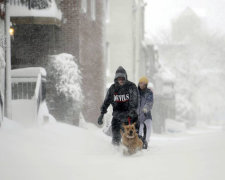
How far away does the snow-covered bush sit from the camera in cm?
1573

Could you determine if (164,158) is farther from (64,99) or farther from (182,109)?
(182,109)

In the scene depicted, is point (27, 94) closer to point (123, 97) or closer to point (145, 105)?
point (145, 105)

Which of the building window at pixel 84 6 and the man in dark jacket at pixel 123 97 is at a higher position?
the building window at pixel 84 6

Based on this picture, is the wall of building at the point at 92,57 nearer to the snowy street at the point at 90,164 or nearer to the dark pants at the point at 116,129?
the snowy street at the point at 90,164

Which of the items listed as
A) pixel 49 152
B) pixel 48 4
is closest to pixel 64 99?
pixel 48 4

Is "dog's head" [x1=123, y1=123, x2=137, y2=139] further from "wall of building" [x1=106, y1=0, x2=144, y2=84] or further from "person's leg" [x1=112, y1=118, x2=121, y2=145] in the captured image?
"wall of building" [x1=106, y1=0, x2=144, y2=84]

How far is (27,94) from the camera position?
12.7 metres

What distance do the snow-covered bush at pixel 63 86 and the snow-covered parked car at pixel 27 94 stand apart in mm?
2890

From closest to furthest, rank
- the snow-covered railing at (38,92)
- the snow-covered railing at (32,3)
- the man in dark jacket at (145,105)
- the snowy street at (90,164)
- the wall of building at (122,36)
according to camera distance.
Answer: the snowy street at (90,164), the man in dark jacket at (145,105), the snow-covered railing at (38,92), the snow-covered railing at (32,3), the wall of building at (122,36)

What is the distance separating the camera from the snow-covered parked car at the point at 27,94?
11.7m

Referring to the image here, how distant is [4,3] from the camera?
38.8 ft

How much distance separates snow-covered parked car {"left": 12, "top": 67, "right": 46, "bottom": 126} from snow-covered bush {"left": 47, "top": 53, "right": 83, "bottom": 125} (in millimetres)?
2890

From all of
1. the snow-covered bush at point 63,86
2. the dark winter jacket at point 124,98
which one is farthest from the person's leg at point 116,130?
the snow-covered bush at point 63,86

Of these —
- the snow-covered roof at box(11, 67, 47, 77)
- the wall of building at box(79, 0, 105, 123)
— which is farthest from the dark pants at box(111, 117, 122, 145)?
the wall of building at box(79, 0, 105, 123)
